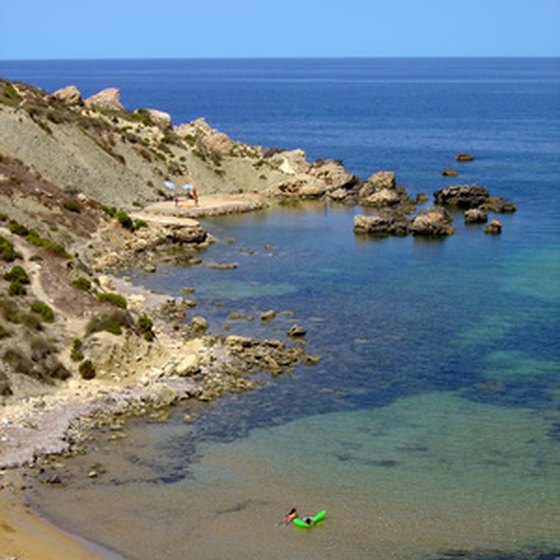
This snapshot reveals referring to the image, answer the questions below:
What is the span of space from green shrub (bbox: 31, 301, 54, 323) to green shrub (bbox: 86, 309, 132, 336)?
6.34 ft

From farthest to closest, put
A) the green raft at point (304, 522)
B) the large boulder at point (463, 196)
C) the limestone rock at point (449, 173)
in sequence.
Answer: the limestone rock at point (449, 173) < the large boulder at point (463, 196) < the green raft at point (304, 522)

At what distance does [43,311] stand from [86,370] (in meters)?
5.10

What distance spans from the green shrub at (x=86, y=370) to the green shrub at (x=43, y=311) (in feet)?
13.7

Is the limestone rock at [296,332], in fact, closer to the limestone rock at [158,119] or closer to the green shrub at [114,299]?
the green shrub at [114,299]

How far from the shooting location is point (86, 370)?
4825 cm

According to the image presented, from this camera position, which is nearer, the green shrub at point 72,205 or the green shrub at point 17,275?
the green shrub at point 17,275

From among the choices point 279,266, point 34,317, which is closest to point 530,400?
point 34,317

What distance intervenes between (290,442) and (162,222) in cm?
4355

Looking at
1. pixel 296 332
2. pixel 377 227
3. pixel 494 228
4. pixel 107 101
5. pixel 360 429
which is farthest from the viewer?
pixel 107 101

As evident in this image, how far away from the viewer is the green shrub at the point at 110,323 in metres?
50.4

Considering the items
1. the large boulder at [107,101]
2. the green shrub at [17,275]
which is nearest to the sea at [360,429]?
the green shrub at [17,275]

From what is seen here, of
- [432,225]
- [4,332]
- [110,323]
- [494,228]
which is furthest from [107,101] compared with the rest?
[4,332]

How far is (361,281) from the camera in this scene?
71.2 metres

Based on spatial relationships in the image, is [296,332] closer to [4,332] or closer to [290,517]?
[4,332]
